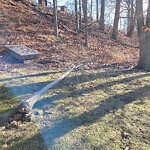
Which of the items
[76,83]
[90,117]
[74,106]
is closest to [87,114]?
[90,117]

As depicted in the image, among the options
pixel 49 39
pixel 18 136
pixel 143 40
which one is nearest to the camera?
pixel 18 136

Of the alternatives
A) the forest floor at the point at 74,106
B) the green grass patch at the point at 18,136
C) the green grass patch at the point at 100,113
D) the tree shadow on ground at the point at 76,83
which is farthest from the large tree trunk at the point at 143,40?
the green grass patch at the point at 18,136

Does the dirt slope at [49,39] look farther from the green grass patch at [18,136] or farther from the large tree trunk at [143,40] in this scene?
the green grass patch at [18,136]

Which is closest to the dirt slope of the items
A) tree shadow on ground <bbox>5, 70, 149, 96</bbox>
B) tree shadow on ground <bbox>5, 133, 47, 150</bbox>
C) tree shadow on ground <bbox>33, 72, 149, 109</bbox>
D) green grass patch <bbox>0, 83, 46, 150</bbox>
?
tree shadow on ground <bbox>5, 70, 149, 96</bbox>

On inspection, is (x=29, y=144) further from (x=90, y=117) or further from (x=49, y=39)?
(x=49, y=39)

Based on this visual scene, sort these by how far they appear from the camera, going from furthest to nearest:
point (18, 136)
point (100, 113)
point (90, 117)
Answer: point (100, 113) < point (90, 117) < point (18, 136)

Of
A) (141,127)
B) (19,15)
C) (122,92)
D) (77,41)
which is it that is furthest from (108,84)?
(19,15)

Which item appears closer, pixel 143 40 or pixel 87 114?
pixel 87 114

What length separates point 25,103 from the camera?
4.51 meters

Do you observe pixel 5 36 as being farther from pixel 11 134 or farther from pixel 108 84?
pixel 11 134

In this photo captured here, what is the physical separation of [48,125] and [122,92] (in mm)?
2706

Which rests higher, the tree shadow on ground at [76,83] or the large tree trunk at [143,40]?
the large tree trunk at [143,40]

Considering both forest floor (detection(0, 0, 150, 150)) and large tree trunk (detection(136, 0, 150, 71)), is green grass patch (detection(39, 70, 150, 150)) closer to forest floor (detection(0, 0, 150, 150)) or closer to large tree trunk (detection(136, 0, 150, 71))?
forest floor (detection(0, 0, 150, 150))

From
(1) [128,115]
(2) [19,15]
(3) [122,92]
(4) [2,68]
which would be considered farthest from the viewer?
(2) [19,15]
